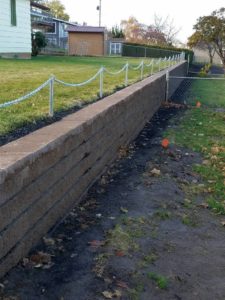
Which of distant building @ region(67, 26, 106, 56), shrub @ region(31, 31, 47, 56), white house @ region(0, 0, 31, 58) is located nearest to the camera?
white house @ region(0, 0, 31, 58)

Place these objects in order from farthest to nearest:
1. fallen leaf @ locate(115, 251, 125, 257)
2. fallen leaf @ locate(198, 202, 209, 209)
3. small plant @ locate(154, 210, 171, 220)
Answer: fallen leaf @ locate(198, 202, 209, 209) → small plant @ locate(154, 210, 171, 220) → fallen leaf @ locate(115, 251, 125, 257)

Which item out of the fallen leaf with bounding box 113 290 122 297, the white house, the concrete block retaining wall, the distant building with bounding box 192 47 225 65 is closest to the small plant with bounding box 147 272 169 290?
the fallen leaf with bounding box 113 290 122 297

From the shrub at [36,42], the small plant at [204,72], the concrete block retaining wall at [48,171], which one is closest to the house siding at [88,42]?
the small plant at [204,72]

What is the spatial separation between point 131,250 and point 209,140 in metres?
5.66

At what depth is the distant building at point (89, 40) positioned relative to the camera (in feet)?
136

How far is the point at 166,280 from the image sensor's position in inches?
148

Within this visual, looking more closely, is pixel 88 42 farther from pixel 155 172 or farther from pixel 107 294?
pixel 107 294

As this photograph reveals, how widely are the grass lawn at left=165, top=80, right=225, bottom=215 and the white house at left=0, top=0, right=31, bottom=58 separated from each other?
359 inches

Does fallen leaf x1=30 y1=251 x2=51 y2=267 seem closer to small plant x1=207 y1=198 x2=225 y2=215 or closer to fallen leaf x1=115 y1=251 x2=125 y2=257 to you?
fallen leaf x1=115 y1=251 x2=125 y2=257

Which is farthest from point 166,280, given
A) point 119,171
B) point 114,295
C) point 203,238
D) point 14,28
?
point 14,28

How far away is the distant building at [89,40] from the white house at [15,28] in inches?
740

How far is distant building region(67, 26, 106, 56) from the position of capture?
41353 mm

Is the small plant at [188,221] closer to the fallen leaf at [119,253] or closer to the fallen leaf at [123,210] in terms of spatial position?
the fallen leaf at [123,210]

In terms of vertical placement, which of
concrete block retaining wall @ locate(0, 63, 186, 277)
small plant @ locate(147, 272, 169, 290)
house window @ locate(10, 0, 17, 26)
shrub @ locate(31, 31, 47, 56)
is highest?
house window @ locate(10, 0, 17, 26)
